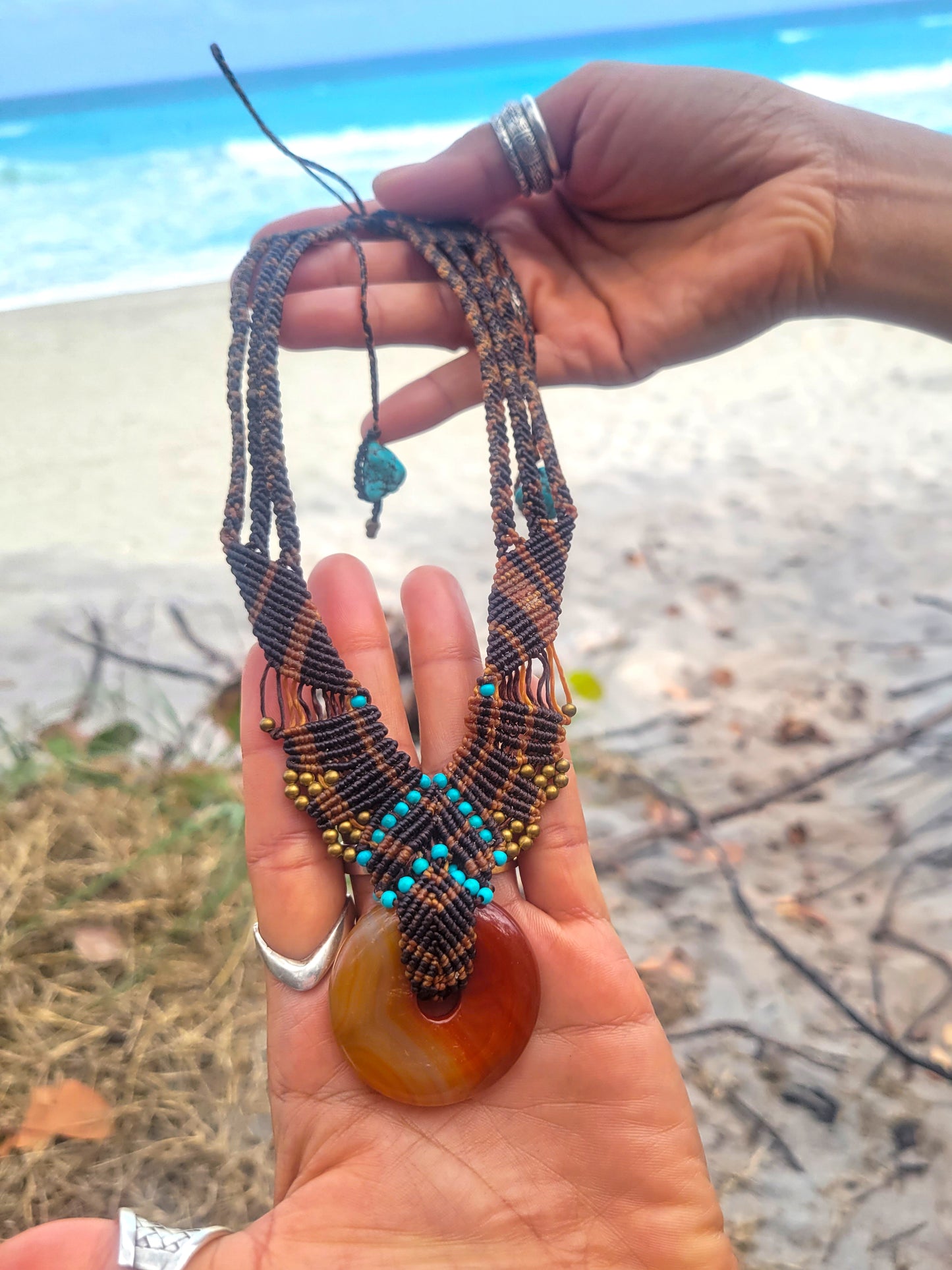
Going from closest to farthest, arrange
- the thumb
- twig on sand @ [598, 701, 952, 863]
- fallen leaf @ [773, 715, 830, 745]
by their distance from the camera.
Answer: the thumb
twig on sand @ [598, 701, 952, 863]
fallen leaf @ [773, 715, 830, 745]

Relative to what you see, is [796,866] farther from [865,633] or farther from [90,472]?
[90,472]

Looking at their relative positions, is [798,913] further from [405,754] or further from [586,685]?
[405,754]

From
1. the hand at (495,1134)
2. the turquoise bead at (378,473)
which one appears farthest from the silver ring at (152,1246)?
the turquoise bead at (378,473)

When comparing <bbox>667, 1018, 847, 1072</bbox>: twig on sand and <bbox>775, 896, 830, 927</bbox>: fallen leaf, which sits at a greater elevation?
<bbox>775, 896, 830, 927</bbox>: fallen leaf

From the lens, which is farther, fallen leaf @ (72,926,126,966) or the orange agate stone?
fallen leaf @ (72,926,126,966)

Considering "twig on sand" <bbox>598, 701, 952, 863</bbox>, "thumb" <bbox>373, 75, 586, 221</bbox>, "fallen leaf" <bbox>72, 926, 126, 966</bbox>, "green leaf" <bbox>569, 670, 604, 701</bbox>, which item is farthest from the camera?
"green leaf" <bbox>569, 670, 604, 701</bbox>

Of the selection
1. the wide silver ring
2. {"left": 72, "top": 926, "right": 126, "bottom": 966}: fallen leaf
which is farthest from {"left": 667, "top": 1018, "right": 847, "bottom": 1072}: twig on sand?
the wide silver ring

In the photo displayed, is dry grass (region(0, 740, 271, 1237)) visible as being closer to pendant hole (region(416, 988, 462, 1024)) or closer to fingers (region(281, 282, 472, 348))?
pendant hole (region(416, 988, 462, 1024))

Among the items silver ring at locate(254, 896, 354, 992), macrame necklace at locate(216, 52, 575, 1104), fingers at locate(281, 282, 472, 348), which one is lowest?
silver ring at locate(254, 896, 354, 992)
